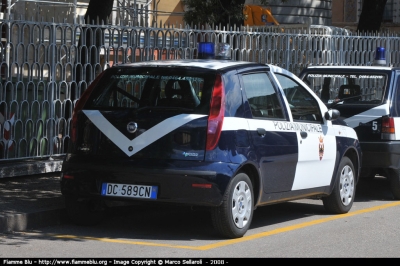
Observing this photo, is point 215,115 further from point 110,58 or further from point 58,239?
point 110,58

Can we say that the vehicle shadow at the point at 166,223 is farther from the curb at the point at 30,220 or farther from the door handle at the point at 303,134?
the door handle at the point at 303,134

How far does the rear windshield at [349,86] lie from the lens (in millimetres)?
11688

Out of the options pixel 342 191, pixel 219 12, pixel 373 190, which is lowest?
pixel 373 190

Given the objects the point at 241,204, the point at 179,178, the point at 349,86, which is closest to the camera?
the point at 179,178

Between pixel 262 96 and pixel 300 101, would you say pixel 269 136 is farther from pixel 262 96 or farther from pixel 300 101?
pixel 300 101

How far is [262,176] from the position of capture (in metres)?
8.67

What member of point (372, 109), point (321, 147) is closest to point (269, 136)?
point (321, 147)

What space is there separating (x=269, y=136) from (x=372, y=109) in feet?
9.89

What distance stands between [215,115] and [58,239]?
1.83 meters

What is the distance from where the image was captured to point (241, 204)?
847cm

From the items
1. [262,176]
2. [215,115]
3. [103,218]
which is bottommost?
[103,218]

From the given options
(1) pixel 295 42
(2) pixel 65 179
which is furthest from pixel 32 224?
(1) pixel 295 42

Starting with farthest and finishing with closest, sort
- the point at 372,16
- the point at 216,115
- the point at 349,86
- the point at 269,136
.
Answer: the point at 372,16, the point at 349,86, the point at 269,136, the point at 216,115

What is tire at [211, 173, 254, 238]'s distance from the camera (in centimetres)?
820
